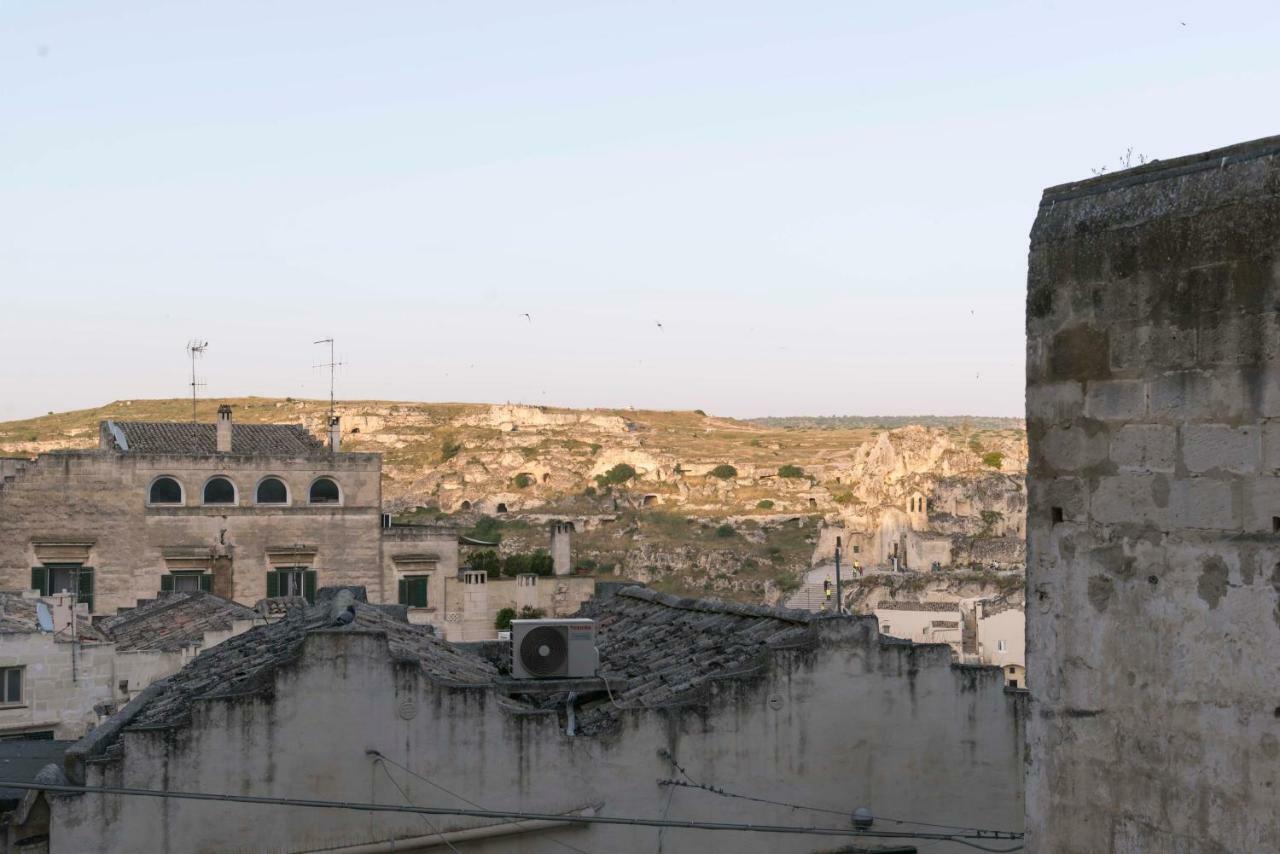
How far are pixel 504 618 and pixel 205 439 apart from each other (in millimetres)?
14692

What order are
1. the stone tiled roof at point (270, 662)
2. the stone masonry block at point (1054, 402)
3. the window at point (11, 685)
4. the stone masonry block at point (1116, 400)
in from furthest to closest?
1. the window at point (11, 685)
2. the stone tiled roof at point (270, 662)
3. the stone masonry block at point (1054, 402)
4. the stone masonry block at point (1116, 400)

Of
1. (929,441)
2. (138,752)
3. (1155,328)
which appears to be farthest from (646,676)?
(929,441)

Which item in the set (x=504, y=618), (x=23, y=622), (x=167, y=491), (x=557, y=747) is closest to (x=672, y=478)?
(x=504, y=618)

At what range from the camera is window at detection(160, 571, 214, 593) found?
5288 centimetres

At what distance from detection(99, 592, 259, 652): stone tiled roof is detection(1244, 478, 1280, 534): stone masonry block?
2720 cm

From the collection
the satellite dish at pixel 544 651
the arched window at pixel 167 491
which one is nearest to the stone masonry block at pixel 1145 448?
the satellite dish at pixel 544 651

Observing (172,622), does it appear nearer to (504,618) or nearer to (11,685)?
(11,685)

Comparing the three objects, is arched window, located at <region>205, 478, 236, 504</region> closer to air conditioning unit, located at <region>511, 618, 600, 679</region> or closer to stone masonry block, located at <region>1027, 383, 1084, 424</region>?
air conditioning unit, located at <region>511, 618, 600, 679</region>

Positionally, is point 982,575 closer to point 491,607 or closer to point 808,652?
point 491,607

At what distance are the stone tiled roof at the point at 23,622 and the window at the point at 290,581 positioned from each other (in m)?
→ 18.5

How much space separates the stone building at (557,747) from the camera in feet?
41.8

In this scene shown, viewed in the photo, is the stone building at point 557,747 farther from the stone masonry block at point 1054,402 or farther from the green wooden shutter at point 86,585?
the green wooden shutter at point 86,585

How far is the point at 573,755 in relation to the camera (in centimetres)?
1359

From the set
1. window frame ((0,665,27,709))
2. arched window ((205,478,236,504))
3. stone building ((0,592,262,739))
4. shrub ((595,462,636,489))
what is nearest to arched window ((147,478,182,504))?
arched window ((205,478,236,504))
